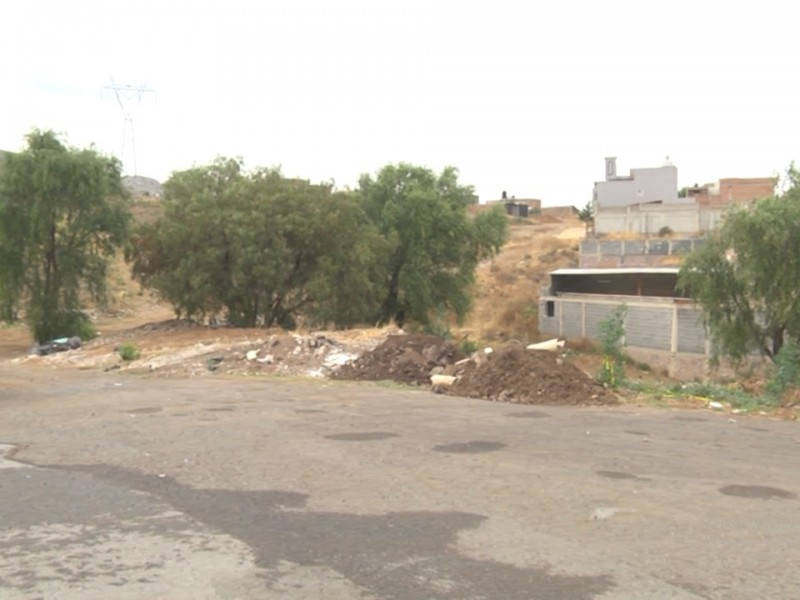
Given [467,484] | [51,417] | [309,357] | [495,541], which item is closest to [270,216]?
[309,357]

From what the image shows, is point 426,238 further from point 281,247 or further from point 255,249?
point 255,249

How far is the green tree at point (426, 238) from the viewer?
40.1 metres

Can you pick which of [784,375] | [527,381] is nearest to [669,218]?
[784,375]

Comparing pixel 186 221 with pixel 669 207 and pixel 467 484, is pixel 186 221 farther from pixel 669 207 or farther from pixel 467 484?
pixel 669 207

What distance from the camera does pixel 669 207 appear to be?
66.9m

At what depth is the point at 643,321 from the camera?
137 ft

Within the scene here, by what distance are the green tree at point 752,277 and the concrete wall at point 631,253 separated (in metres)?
23.0

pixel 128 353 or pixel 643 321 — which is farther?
pixel 643 321

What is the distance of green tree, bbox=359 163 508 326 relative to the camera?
132 ft

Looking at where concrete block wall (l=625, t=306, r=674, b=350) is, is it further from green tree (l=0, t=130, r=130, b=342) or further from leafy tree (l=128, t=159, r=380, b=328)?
green tree (l=0, t=130, r=130, b=342)

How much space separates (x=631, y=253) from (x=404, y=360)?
36510 mm

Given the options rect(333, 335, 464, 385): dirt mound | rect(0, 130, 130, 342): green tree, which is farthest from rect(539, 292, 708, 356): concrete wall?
rect(0, 130, 130, 342): green tree

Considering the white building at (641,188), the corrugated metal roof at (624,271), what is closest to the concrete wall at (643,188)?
the white building at (641,188)

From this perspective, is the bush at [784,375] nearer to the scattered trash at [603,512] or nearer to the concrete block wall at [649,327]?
the scattered trash at [603,512]
